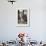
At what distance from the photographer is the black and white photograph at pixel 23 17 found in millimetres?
5204

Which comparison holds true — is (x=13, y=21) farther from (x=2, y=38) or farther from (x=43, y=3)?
(x=43, y=3)

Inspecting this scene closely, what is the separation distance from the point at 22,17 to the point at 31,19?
0.40m

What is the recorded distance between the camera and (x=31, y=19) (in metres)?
5.19

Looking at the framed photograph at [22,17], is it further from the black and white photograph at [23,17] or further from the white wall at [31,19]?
the white wall at [31,19]

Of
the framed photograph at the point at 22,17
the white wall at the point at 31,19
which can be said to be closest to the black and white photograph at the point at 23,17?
the framed photograph at the point at 22,17

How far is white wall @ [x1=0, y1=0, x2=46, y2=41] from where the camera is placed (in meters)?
5.15

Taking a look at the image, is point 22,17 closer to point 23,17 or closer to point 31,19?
point 23,17

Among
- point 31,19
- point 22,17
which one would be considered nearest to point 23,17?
point 22,17

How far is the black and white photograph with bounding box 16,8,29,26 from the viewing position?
17.1ft

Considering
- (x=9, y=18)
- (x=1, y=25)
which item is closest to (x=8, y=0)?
(x=9, y=18)

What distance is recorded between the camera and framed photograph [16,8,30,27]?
520cm

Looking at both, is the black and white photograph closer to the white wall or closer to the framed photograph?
the framed photograph

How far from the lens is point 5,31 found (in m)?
5.16

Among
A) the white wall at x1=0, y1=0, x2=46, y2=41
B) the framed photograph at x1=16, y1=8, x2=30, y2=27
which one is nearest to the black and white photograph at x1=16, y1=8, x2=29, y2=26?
the framed photograph at x1=16, y1=8, x2=30, y2=27
